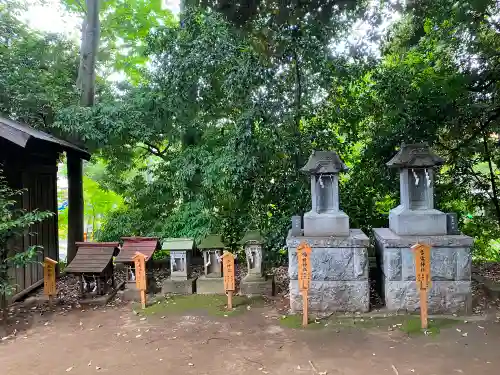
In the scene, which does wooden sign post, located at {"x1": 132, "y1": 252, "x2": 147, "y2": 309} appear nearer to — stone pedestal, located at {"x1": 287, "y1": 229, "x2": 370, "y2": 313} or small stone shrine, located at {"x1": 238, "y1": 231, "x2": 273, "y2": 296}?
small stone shrine, located at {"x1": 238, "y1": 231, "x2": 273, "y2": 296}

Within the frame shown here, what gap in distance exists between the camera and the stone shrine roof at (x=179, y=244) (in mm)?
8562

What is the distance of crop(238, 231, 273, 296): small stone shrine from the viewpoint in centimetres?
828

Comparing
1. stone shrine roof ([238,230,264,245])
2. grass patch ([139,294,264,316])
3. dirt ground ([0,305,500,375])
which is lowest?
dirt ground ([0,305,500,375])

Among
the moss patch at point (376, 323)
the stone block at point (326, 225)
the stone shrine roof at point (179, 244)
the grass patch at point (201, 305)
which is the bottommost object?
the moss patch at point (376, 323)

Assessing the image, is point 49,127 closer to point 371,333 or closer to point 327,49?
point 327,49

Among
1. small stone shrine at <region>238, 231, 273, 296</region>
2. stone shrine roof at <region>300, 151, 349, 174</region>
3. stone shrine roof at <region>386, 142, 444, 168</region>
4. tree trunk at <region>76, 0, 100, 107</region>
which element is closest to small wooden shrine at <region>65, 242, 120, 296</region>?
small stone shrine at <region>238, 231, 273, 296</region>

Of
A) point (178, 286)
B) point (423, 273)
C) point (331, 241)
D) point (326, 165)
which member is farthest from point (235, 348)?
point (326, 165)

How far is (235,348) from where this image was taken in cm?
579

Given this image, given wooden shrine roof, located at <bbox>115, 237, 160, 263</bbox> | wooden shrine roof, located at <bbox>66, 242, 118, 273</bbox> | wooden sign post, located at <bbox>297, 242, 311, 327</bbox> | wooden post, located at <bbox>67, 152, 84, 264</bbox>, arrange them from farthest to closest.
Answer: wooden post, located at <bbox>67, 152, 84, 264</bbox> → wooden shrine roof, located at <bbox>115, 237, 160, 263</bbox> → wooden shrine roof, located at <bbox>66, 242, 118, 273</bbox> → wooden sign post, located at <bbox>297, 242, 311, 327</bbox>

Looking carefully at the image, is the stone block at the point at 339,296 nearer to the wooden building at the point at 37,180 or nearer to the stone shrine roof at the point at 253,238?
the stone shrine roof at the point at 253,238

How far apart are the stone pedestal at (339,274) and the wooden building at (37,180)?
5483mm

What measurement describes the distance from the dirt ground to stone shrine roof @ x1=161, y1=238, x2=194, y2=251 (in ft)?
5.88

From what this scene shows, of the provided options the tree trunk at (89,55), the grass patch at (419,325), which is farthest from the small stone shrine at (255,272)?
the tree trunk at (89,55)

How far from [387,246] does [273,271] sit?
3846 millimetres
